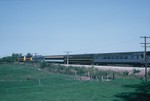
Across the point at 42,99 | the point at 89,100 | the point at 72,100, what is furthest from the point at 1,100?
the point at 89,100

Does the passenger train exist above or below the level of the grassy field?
above

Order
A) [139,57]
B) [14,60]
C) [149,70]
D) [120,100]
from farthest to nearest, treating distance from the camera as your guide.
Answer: [14,60]
[139,57]
[149,70]
[120,100]

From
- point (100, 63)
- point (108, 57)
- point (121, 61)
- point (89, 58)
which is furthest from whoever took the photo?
point (89, 58)

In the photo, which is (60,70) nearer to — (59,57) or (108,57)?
(108,57)

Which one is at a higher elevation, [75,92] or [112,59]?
[112,59]

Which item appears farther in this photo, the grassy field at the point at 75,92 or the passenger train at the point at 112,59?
the passenger train at the point at 112,59

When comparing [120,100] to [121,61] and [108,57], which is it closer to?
[121,61]

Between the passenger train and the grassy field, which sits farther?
the passenger train

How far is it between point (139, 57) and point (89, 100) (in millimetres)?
33327

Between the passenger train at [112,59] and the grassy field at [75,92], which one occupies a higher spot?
the passenger train at [112,59]

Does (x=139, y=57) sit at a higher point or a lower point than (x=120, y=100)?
higher

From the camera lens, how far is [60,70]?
61.9 m

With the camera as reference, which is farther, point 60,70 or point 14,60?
point 14,60

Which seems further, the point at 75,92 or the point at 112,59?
the point at 112,59
